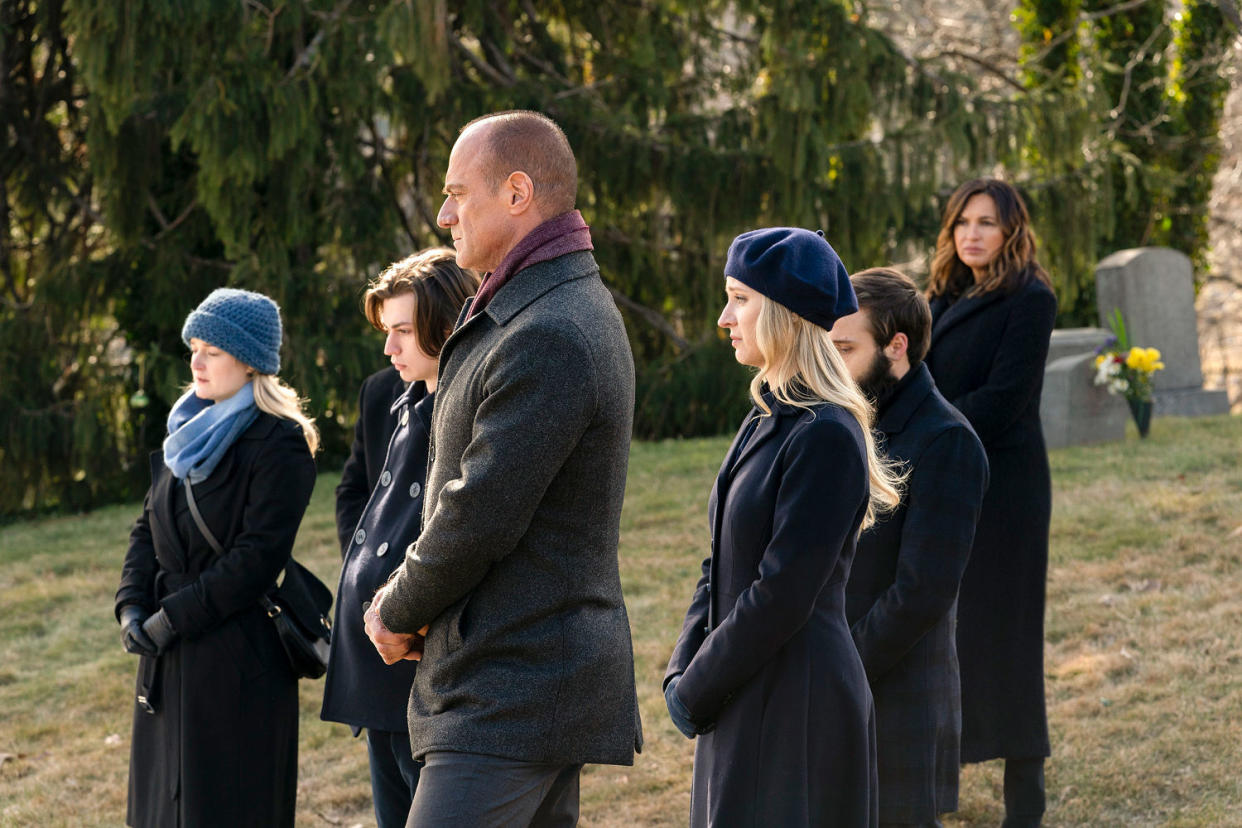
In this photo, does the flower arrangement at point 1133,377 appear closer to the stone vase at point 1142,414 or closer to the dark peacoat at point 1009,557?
the stone vase at point 1142,414

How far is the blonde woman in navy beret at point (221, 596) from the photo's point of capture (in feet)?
11.6

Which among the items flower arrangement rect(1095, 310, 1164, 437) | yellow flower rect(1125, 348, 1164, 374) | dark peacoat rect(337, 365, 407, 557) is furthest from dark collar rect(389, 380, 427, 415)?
yellow flower rect(1125, 348, 1164, 374)

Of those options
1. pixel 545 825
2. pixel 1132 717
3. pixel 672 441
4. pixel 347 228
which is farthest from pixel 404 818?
pixel 672 441

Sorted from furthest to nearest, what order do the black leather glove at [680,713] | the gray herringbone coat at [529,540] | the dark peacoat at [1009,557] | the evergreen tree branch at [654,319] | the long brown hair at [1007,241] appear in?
1. the evergreen tree branch at [654,319]
2. the long brown hair at [1007,241]
3. the dark peacoat at [1009,557]
4. the black leather glove at [680,713]
5. the gray herringbone coat at [529,540]

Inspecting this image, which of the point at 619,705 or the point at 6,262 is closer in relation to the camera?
the point at 619,705

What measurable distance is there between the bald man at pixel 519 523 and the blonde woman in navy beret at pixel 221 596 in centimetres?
121

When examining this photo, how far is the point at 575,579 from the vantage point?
2383mm

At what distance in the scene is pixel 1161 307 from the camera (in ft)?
42.5

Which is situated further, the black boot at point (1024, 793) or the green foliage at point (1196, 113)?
the green foliage at point (1196, 113)

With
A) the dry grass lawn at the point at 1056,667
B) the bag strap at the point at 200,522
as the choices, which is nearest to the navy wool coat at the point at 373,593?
the bag strap at the point at 200,522

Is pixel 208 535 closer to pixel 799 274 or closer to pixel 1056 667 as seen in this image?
pixel 799 274

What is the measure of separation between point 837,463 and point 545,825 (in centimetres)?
88

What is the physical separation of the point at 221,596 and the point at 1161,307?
11405 mm

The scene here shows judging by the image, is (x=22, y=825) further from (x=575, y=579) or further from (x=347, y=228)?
(x=347, y=228)
